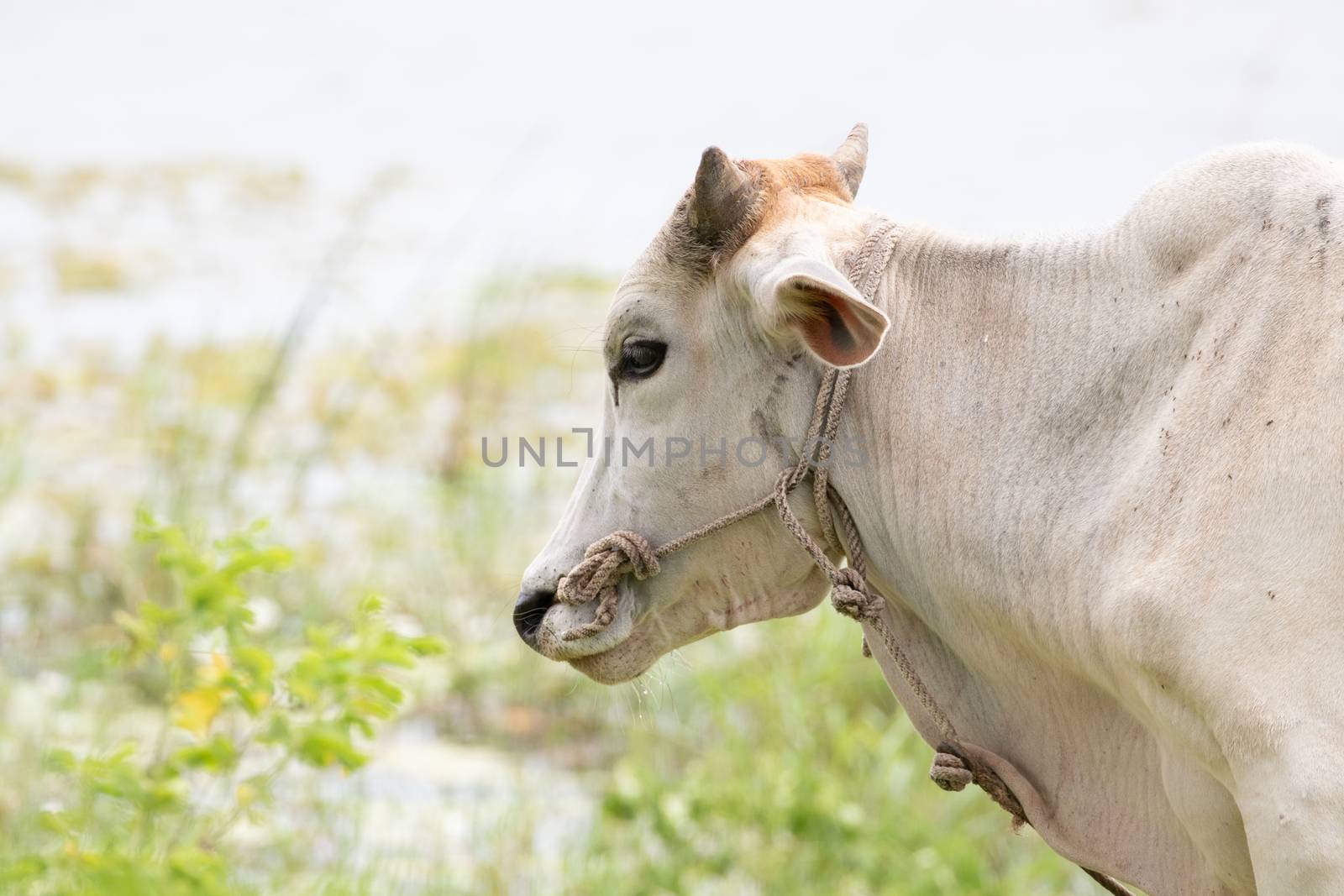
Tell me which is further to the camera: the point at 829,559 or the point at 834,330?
the point at 829,559

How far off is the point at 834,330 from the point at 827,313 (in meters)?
0.03

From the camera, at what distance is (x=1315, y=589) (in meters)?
2.04

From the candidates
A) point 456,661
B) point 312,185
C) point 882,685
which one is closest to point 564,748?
point 456,661

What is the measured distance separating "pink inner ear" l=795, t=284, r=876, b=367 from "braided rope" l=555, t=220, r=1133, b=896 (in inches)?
4.4

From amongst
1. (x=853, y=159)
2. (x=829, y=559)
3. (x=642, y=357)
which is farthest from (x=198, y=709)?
(x=853, y=159)

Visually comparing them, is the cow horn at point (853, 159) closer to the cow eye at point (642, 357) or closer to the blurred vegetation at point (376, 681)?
Answer: the cow eye at point (642, 357)

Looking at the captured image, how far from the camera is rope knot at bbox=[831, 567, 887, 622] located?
104 inches

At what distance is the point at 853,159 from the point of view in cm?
310

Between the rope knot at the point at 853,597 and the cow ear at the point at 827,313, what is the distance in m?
0.42

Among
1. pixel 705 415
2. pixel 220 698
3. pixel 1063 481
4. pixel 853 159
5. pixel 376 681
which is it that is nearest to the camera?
pixel 1063 481

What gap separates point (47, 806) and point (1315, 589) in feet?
7.73

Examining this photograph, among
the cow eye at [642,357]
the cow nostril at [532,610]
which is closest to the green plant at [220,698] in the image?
the cow nostril at [532,610]

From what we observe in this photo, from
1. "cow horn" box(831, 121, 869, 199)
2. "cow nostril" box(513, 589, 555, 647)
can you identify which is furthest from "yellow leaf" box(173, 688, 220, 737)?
"cow horn" box(831, 121, 869, 199)

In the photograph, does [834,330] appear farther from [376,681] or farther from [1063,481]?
[376,681]
